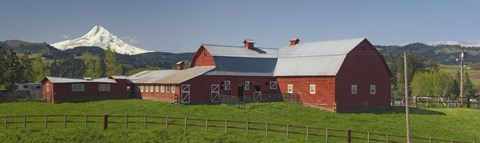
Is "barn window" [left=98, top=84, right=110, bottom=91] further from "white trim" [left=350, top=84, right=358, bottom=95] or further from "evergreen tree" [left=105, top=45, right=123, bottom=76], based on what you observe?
"evergreen tree" [left=105, top=45, right=123, bottom=76]

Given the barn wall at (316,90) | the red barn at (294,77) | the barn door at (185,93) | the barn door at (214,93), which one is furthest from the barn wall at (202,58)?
the barn wall at (316,90)

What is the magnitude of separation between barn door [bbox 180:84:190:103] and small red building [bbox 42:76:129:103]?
10756 mm

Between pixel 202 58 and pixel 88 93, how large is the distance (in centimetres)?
1387

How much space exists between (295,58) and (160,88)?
16.3m

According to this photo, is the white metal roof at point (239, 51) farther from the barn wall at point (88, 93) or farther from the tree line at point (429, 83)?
the tree line at point (429, 83)

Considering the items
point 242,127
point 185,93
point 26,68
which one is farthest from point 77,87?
point 26,68

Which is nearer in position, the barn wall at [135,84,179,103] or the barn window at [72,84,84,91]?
the barn wall at [135,84,179,103]

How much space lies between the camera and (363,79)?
55.1m

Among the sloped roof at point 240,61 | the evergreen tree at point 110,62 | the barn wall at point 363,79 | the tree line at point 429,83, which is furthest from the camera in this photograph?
the tree line at point 429,83

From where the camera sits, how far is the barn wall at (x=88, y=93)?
55.2 m

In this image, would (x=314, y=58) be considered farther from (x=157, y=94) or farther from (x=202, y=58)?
(x=157, y=94)

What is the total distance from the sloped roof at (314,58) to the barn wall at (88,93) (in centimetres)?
1855

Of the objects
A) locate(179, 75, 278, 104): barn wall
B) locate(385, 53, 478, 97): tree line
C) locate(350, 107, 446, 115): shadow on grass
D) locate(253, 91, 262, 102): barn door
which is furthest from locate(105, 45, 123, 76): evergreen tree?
locate(350, 107, 446, 115): shadow on grass

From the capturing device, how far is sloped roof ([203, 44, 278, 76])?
2313 inches
